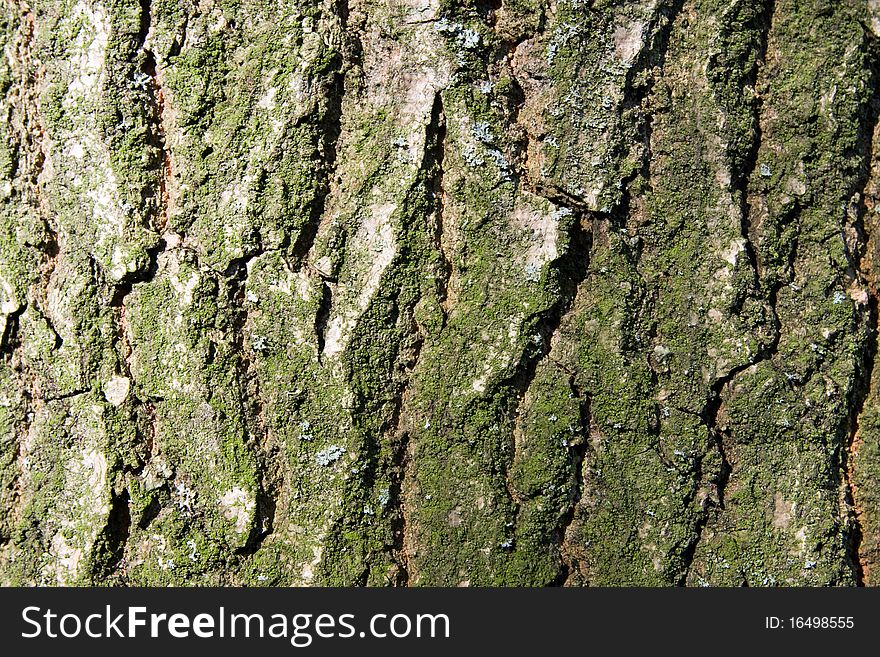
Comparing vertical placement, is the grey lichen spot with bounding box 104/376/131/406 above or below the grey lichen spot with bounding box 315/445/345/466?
above

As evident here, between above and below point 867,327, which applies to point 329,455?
below

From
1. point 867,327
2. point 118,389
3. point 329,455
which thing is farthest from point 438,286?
point 867,327

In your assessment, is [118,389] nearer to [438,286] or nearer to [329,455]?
[329,455]

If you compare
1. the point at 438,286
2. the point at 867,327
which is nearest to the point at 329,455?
Result: the point at 438,286

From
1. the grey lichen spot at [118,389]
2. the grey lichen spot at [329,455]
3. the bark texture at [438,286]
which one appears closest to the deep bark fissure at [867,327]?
the bark texture at [438,286]

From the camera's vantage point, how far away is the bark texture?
3.29 feet

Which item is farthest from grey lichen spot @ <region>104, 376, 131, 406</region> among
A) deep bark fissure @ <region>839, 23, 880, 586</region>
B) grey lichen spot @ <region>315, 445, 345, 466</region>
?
deep bark fissure @ <region>839, 23, 880, 586</region>

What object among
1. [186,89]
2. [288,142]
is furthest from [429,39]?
[186,89]

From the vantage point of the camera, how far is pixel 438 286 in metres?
1.01

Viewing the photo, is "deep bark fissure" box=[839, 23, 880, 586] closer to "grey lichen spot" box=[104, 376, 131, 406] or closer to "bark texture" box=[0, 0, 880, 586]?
"bark texture" box=[0, 0, 880, 586]

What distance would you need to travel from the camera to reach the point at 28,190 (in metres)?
1.05

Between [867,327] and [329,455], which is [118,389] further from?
[867,327]

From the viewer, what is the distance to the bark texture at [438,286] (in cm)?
100

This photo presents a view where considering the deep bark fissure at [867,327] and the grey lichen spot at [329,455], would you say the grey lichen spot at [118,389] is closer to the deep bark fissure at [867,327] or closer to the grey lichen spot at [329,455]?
the grey lichen spot at [329,455]
